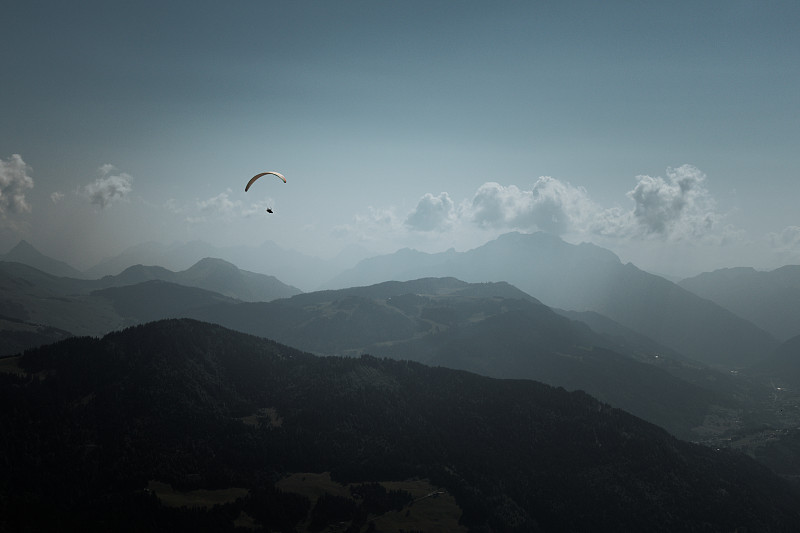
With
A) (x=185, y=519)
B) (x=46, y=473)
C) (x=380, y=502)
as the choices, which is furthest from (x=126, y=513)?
(x=380, y=502)

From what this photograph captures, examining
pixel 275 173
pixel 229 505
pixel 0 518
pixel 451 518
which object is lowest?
pixel 451 518

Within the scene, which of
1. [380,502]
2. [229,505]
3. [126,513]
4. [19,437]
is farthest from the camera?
[380,502]

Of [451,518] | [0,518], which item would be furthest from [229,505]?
[451,518]

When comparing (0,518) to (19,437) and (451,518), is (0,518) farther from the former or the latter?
(451,518)

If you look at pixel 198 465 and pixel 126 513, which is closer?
pixel 126 513

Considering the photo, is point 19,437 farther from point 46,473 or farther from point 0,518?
point 0,518

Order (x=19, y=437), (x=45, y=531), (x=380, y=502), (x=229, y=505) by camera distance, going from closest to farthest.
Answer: (x=45, y=531), (x=229, y=505), (x=19, y=437), (x=380, y=502)

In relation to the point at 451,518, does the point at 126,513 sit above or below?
above

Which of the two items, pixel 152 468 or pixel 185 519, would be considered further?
pixel 152 468

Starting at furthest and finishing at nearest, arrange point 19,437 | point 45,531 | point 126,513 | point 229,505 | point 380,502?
point 380,502 → point 19,437 → point 229,505 → point 126,513 → point 45,531
